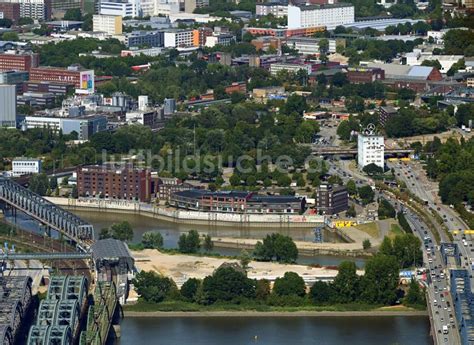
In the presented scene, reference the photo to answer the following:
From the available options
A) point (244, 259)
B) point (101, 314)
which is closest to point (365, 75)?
point (244, 259)

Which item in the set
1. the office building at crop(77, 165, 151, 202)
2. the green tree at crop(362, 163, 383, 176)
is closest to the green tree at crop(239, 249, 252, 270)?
the office building at crop(77, 165, 151, 202)

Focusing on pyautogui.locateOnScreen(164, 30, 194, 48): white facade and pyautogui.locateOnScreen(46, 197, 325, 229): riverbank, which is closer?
pyautogui.locateOnScreen(46, 197, 325, 229): riverbank

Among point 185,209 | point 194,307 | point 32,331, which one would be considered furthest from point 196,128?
point 32,331

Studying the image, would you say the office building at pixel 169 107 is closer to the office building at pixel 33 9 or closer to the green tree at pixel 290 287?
the green tree at pixel 290 287

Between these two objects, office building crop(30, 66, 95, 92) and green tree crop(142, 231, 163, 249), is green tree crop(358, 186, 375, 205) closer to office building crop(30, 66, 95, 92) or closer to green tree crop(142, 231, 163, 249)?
green tree crop(142, 231, 163, 249)

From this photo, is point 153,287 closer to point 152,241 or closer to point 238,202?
point 152,241

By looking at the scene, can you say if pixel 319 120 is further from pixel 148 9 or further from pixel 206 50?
pixel 148 9
